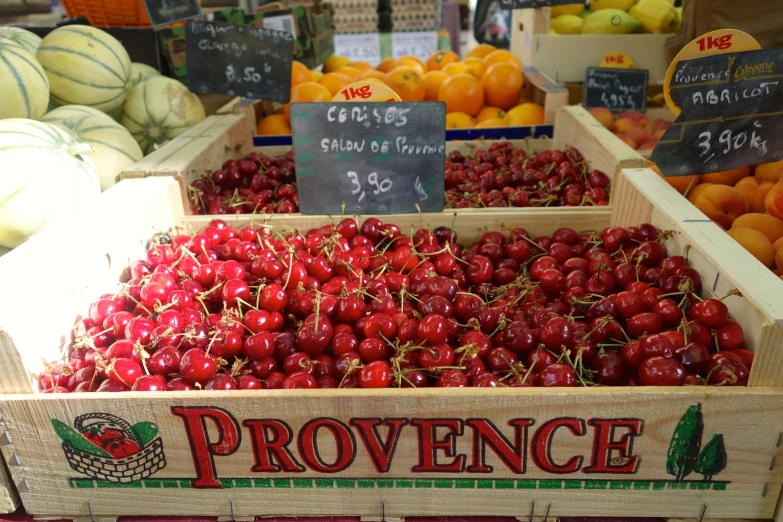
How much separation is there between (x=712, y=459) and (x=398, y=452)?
59 centimetres

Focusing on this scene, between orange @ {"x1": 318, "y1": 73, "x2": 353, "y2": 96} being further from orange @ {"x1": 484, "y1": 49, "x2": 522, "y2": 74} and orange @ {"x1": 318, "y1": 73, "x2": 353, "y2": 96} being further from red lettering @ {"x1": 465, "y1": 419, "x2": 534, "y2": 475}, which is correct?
red lettering @ {"x1": 465, "y1": 419, "x2": 534, "y2": 475}

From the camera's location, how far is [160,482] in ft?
3.77

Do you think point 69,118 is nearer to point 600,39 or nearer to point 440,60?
point 440,60

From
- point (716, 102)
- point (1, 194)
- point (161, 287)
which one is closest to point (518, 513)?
point (161, 287)

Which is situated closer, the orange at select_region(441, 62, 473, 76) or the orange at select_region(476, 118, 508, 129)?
the orange at select_region(476, 118, 508, 129)

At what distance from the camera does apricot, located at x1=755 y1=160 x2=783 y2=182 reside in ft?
6.10

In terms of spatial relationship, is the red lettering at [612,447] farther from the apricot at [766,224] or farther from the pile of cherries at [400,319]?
the apricot at [766,224]

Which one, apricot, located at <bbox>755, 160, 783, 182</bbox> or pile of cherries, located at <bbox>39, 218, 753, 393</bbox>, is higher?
apricot, located at <bbox>755, 160, 783, 182</bbox>

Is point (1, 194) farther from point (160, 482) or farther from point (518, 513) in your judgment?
point (518, 513)

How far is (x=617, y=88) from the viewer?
3193mm

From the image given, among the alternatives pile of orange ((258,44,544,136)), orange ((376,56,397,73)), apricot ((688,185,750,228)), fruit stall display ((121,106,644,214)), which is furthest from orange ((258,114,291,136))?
apricot ((688,185,750,228))

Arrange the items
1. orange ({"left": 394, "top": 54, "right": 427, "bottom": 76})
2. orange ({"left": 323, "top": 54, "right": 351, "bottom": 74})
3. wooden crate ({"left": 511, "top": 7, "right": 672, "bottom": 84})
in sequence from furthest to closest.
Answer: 1. orange ({"left": 323, "top": 54, "right": 351, "bottom": 74})
2. orange ({"left": 394, "top": 54, "right": 427, "bottom": 76})
3. wooden crate ({"left": 511, "top": 7, "right": 672, "bottom": 84})

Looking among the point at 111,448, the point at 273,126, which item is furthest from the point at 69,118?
the point at 111,448

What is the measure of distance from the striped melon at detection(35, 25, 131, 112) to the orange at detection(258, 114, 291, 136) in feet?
2.49
